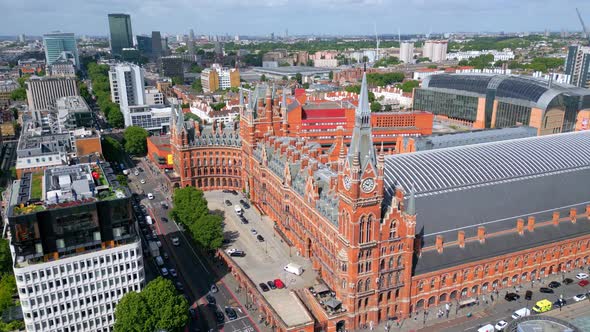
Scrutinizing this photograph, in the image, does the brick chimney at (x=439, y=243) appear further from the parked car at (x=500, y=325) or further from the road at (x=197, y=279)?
the road at (x=197, y=279)

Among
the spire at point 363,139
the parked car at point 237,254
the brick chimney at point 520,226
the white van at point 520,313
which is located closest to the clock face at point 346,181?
the spire at point 363,139

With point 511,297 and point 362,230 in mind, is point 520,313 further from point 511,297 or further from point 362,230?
point 362,230

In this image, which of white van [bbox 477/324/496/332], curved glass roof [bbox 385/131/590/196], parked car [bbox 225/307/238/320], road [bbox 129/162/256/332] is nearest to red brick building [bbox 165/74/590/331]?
curved glass roof [bbox 385/131/590/196]

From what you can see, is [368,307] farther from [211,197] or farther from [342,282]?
[211,197]

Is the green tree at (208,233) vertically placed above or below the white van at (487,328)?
above

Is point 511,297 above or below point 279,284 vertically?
Answer: below

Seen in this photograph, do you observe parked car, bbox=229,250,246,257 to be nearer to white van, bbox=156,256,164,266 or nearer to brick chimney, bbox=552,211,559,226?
white van, bbox=156,256,164,266

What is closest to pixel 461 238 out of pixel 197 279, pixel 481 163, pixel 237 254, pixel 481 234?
pixel 481 234

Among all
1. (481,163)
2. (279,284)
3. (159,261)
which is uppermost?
(481,163)

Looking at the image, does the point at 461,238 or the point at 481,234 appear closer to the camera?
the point at 461,238
